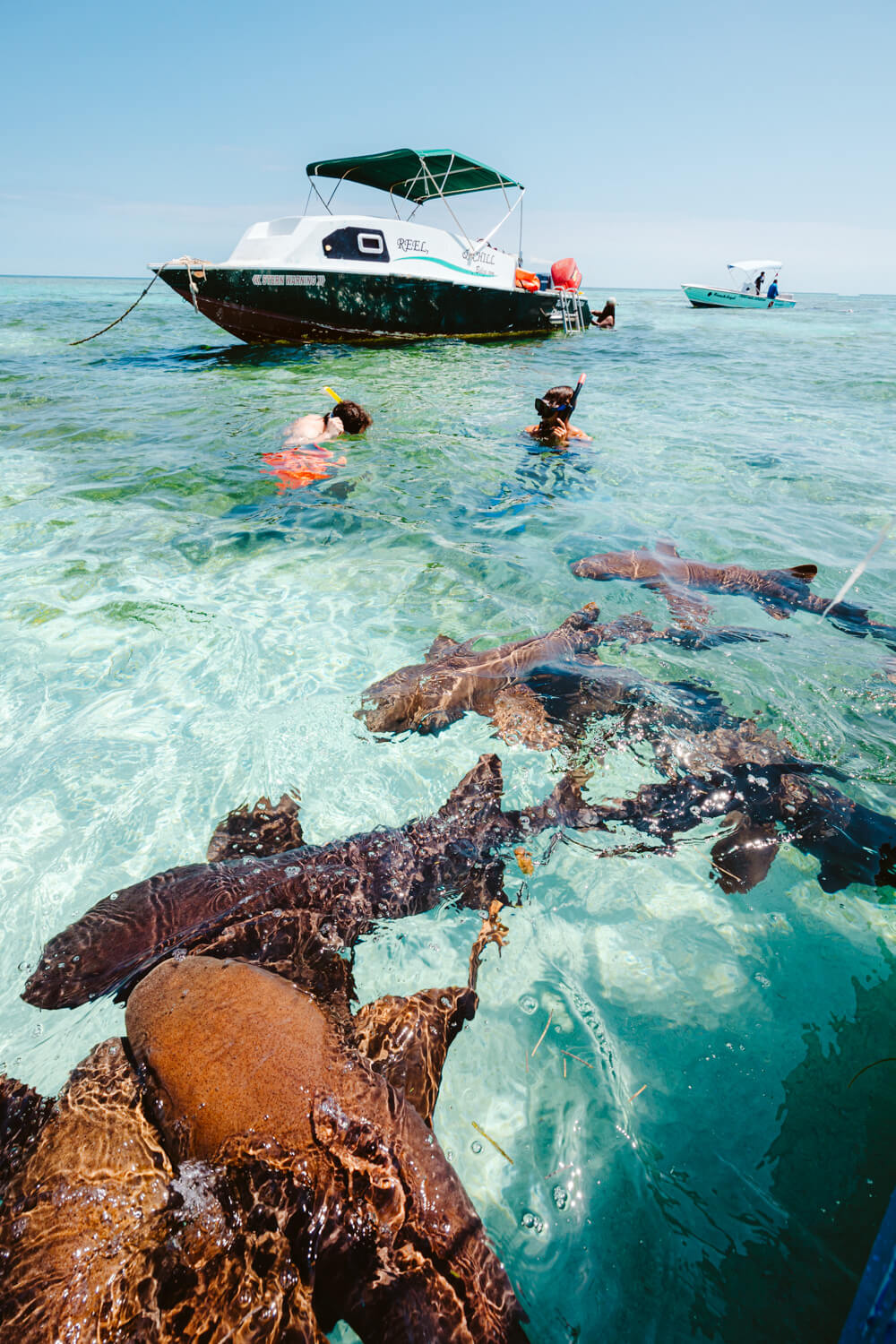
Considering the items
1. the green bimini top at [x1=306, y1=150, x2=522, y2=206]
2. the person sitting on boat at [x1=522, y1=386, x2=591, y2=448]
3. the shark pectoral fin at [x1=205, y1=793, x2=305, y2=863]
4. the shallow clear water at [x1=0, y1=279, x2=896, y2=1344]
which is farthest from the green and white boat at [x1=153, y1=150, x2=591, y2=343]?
the shark pectoral fin at [x1=205, y1=793, x2=305, y2=863]

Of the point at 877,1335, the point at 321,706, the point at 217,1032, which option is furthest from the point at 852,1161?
the point at 321,706

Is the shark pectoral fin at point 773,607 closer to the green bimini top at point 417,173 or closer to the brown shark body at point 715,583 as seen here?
the brown shark body at point 715,583

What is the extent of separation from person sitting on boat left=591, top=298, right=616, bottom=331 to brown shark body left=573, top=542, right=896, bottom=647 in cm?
2536

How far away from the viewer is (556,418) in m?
8.56

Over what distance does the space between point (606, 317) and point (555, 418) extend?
22.3m

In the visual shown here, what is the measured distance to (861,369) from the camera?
58.4ft

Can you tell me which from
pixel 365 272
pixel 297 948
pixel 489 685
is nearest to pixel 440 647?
pixel 489 685

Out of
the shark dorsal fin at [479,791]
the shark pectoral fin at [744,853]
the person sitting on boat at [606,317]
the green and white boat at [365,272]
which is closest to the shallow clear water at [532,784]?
the shark pectoral fin at [744,853]

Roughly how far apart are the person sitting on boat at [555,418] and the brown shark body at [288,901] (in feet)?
23.0

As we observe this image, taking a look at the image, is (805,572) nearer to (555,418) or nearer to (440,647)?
(440,647)

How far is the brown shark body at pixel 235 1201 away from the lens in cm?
131

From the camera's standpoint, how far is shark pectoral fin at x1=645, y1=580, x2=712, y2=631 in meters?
4.99

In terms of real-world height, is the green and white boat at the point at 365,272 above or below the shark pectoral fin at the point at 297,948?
above

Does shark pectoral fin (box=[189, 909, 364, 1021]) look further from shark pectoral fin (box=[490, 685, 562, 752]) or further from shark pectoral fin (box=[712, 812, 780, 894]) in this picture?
shark pectoral fin (box=[712, 812, 780, 894])
